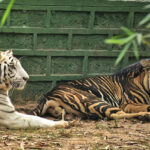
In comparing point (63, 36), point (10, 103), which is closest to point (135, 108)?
point (63, 36)

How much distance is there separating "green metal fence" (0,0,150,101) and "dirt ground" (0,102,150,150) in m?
1.50

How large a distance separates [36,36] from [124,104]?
1722mm

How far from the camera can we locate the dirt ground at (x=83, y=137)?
4.13m

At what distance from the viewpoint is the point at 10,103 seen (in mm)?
5281

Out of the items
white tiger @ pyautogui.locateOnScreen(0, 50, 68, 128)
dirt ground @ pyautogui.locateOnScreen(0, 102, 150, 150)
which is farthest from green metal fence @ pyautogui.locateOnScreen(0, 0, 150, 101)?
dirt ground @ pyautogui.locateOnScreen(0, 102, 150, 150)

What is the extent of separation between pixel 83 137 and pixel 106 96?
6.72 ft

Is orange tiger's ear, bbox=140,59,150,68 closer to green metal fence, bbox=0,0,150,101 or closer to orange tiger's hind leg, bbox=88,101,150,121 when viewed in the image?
green metal fence, bbox=0,0,150,101

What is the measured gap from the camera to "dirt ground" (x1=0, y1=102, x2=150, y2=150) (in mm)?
4129

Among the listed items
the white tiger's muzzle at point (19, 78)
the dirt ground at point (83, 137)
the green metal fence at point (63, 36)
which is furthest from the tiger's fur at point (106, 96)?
the white tiger's muzzle at point (19, 78)

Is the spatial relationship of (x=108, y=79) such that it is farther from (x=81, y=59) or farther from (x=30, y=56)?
(x=30, y=56)

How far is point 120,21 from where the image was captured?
693cm

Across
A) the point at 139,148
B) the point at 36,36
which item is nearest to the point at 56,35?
the point at 36,36

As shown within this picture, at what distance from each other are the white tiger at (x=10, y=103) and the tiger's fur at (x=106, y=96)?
0.74 metres

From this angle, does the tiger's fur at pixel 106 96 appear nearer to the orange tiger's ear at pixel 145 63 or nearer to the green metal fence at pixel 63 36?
the orange tiger's ear at pixel 145 63
